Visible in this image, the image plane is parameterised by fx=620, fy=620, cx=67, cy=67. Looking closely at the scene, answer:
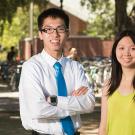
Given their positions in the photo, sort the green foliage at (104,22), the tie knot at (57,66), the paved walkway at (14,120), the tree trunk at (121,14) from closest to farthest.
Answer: the tie knot at (57,66) → the paved walkway at (14,120) → the tree trunk at (121,14) → the green foliage at (104,22)

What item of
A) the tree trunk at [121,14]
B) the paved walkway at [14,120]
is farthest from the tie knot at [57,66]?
the tree trunk at [121,14]

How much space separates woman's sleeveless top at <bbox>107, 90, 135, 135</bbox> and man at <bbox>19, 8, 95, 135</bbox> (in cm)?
21

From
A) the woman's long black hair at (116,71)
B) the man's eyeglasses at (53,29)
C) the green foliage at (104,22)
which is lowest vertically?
the green foliage at (104,22)

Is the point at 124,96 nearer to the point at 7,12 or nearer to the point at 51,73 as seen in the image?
the point at 51,73

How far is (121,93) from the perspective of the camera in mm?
4438

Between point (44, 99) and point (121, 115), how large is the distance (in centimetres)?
55

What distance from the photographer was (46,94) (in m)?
4.43

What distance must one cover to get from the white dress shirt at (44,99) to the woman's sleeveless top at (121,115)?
205 millimetres

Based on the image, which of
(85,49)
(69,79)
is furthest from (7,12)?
(69,79)

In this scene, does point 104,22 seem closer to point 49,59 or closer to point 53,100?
point 49,59

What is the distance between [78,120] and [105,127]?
202mm

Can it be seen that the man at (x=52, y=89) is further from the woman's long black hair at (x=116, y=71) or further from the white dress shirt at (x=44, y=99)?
the woman's long black hair at (x=116, y=71)

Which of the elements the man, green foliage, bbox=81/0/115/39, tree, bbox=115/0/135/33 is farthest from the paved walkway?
green foliage, bbox=81/0/115/39

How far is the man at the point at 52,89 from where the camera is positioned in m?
4.35
